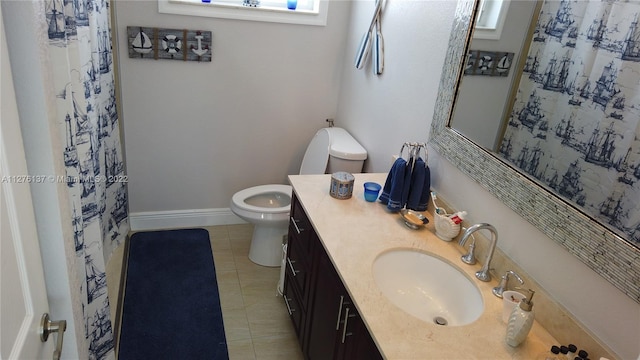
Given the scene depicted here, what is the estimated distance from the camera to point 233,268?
2.84m

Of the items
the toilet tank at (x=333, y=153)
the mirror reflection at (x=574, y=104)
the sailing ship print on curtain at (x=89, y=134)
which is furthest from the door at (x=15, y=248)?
the toilet tank at (x=333, y=153)

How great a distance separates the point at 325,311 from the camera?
1.75 m

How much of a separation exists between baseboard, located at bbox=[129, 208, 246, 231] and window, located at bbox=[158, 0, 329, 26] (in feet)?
4.47

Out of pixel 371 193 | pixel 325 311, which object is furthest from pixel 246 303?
pixel 371 193

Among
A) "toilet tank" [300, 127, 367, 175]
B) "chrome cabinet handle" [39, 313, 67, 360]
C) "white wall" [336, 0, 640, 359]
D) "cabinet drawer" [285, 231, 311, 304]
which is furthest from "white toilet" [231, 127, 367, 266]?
"chrome cabinet handle" [39, 313, 67, 360]

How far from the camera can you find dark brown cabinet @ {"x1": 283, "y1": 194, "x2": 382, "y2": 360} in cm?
147

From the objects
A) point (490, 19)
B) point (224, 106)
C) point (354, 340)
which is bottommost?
point (354, 340)

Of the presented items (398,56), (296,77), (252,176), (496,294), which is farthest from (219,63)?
(496,294)

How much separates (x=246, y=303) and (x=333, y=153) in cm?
101

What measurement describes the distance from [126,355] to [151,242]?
1.00 m

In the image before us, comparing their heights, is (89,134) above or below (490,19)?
below

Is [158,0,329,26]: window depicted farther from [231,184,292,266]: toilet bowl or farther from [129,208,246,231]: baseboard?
[129,208,246,231]: baseboard

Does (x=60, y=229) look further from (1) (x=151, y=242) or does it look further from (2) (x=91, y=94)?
(1) (x=151, y=242)

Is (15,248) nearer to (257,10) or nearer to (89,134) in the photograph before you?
(89,134)
